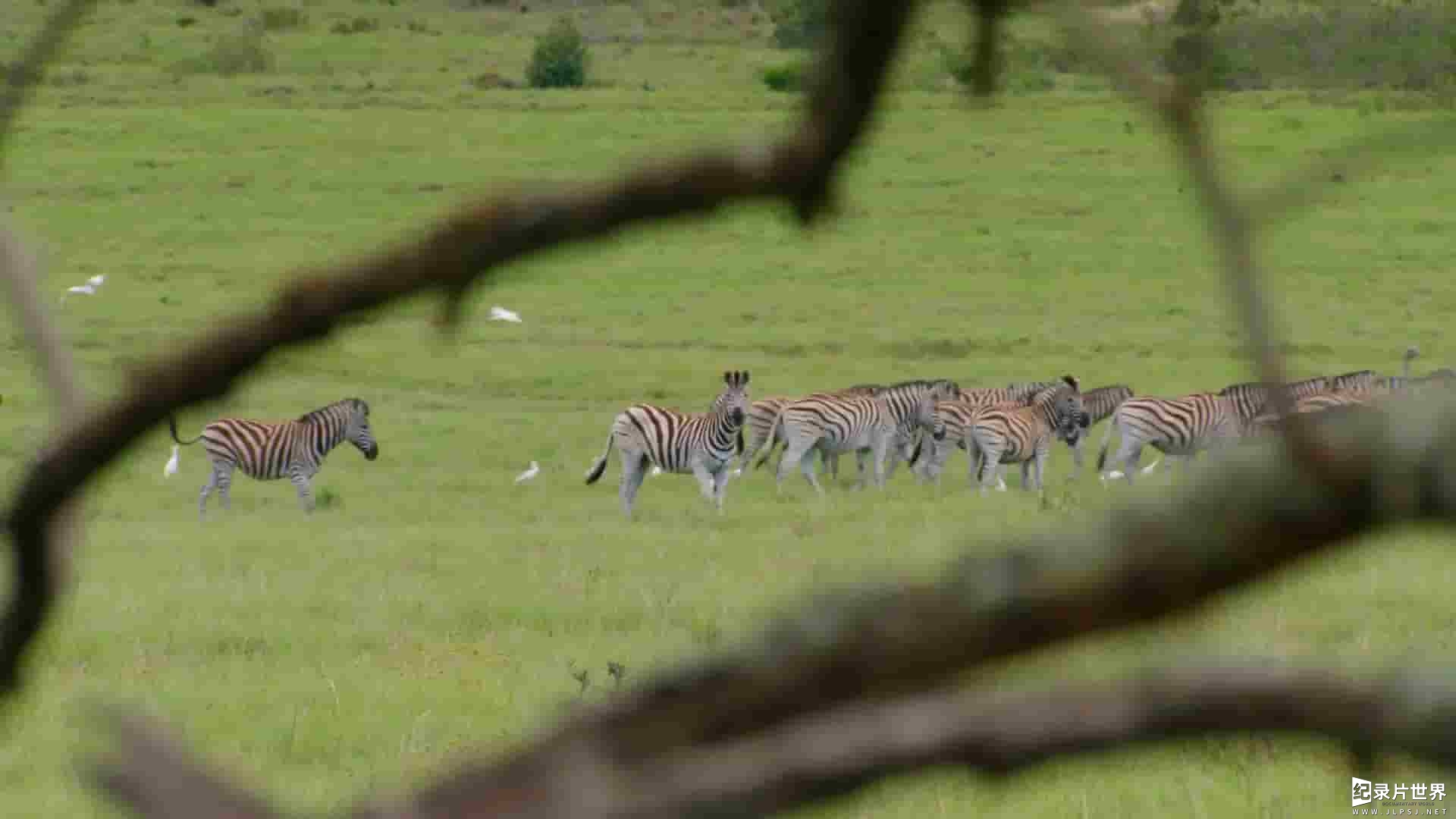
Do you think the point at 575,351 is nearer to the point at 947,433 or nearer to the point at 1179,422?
the point at 947,433

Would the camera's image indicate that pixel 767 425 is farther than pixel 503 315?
No

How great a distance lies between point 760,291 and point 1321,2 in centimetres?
2492

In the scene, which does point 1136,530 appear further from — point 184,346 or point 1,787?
point 1,787

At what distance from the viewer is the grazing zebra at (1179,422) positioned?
627 inches

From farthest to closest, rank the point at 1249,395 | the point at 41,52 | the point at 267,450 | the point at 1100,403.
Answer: the point at 1100,403 < the point at 1249,395 < the point at 267,450 < the point at 41,52

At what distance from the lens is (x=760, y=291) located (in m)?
26.7

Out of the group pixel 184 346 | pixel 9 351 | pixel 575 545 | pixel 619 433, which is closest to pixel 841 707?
pixel 184 346

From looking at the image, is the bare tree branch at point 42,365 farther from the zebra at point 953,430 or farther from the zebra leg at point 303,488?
the zebra at point 953,430

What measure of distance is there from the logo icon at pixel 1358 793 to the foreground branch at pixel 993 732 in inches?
142

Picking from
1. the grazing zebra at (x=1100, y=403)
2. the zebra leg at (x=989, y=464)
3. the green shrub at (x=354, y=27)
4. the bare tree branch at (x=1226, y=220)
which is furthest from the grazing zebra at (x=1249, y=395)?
the green shrub at (x=354, y=27)

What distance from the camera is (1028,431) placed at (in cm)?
1552

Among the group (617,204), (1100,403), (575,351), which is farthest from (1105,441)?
(617,204)

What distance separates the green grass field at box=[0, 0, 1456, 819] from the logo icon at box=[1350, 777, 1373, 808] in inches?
6.1

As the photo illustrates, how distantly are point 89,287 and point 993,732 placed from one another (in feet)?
82.7
